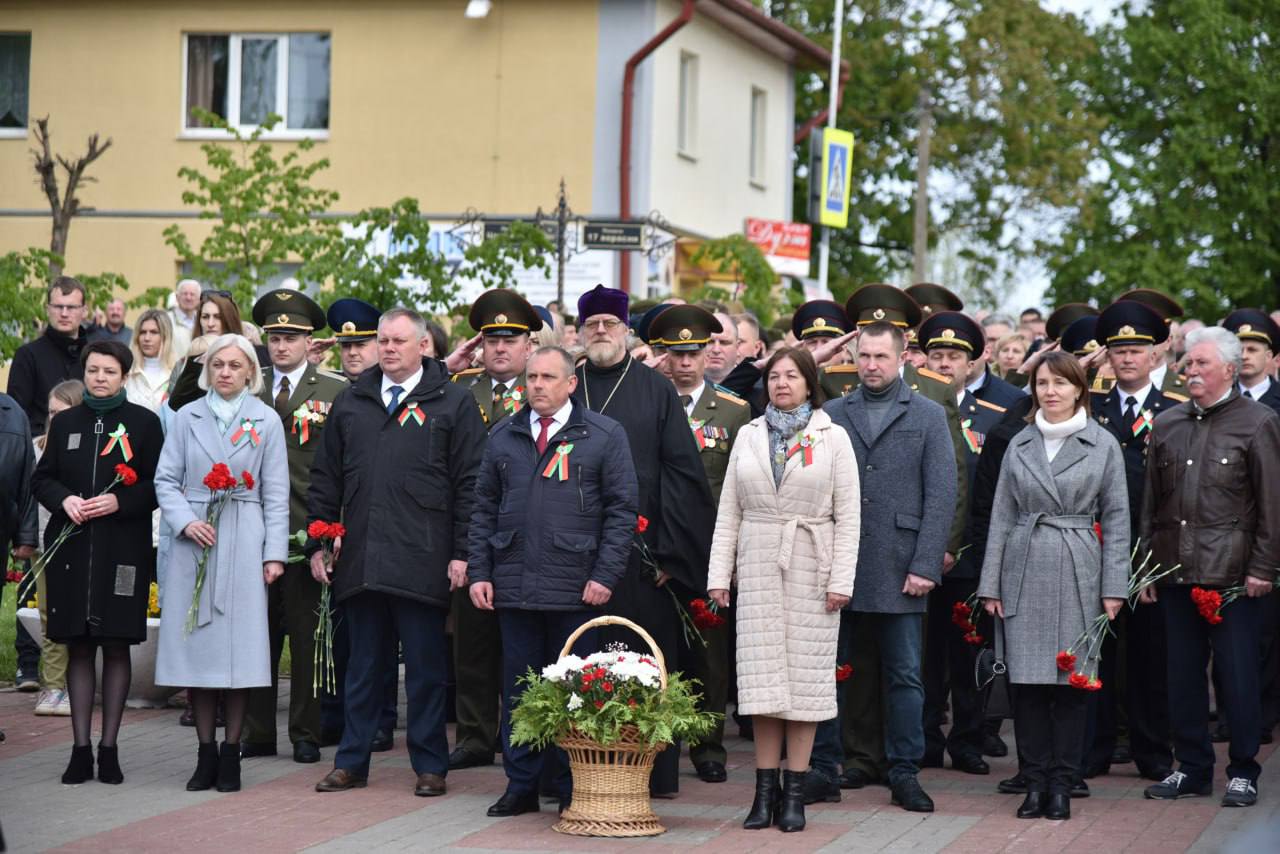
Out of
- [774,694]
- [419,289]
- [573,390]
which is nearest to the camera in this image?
[774,694]

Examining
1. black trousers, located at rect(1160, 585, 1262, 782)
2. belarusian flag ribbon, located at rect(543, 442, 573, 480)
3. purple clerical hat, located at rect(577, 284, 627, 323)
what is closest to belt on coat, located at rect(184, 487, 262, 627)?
belarusian flag ribbon, located at rect(543, 442, 573, 480)

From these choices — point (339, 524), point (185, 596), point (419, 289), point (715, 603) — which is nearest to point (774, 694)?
point (715, 603)

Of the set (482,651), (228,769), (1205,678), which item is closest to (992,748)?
(1205,678)

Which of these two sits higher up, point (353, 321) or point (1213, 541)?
point (353, 321)

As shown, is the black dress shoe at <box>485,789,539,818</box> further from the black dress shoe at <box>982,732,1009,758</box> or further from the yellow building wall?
the yellow building wall

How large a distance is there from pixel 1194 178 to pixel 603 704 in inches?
1291

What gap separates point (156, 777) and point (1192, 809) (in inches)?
202

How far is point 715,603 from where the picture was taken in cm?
975

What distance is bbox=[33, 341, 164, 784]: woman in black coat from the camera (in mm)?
9742

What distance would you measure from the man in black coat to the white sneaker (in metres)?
2.92

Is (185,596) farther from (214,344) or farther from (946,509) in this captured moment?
(946,509)

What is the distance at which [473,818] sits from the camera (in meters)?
9.13

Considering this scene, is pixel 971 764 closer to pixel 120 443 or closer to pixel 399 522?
pixel 399 522

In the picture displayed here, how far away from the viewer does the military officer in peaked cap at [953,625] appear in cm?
1052
